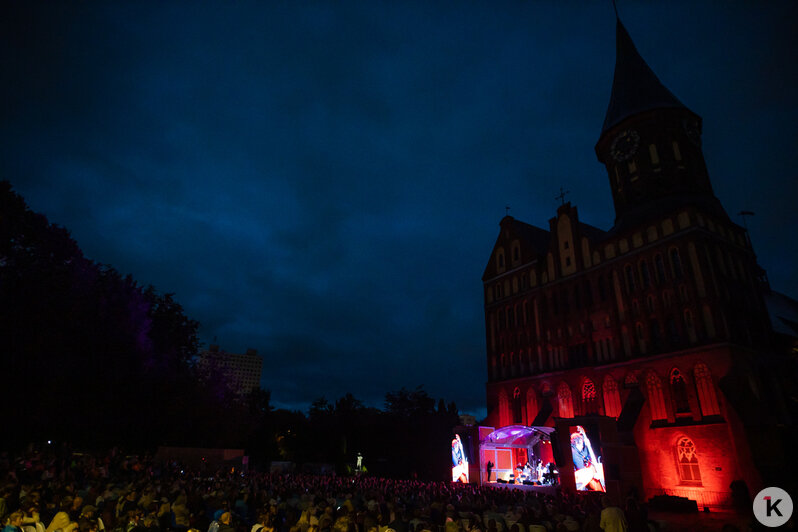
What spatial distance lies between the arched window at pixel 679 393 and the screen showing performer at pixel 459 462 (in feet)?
49.9

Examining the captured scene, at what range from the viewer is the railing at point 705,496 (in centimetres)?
2324

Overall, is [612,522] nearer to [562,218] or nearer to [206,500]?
[206,500]

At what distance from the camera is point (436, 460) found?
1948 inches

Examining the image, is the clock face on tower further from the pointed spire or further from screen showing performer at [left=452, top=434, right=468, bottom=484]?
screen showing performer at [left=452, top=434, right=468, bottom=484]

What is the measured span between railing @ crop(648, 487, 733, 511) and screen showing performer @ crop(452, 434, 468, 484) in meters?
13.1

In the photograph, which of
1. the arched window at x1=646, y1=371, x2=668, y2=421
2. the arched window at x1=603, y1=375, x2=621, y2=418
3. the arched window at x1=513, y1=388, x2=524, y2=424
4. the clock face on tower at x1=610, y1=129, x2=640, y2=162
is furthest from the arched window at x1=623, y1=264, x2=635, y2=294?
the arched window at x1=513, y1=388, x2=524, y2=424

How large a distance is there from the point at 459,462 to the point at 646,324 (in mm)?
17610

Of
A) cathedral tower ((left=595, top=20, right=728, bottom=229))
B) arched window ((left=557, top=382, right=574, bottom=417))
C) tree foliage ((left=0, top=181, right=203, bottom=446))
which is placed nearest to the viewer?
tree foliage ((left=0, top=181, right=203, bottom=446))

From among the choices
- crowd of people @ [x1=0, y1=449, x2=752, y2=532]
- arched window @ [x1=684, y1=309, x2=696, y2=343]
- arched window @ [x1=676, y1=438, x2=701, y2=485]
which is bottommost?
crowd of people @ [x1=0, y1=449, x2=752, y2=532]

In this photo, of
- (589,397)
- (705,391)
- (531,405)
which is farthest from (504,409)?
(705,391)

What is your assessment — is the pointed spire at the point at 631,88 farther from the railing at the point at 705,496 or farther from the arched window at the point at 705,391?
the railing at the point at 705,496

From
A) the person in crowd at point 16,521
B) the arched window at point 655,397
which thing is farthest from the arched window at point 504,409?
the person in crowd at point 16,521

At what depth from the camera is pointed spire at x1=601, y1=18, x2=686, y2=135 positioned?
3731cm

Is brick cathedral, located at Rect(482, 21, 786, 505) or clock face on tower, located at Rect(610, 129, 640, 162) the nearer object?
brick cathedral, located at Rect(482, 21, 786, 505)
